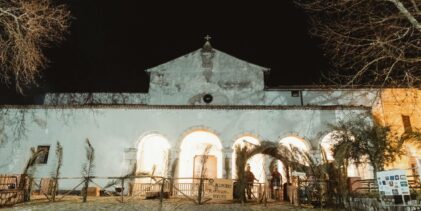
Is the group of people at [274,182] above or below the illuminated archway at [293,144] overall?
below

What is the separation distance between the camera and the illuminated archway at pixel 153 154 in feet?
64.1

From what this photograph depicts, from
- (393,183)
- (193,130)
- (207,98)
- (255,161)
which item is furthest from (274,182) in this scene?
(207,98)

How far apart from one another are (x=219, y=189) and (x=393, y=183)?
22.3 feet

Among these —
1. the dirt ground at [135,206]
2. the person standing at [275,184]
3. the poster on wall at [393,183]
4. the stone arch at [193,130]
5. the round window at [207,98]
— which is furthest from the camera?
the round window at [207,98]

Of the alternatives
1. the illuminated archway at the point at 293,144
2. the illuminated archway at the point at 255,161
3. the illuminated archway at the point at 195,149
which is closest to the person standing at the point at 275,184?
the illuminated archway at the point at 255,161

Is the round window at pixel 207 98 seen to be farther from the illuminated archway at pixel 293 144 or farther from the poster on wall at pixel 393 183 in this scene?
the poster on wall at pixel 393 183

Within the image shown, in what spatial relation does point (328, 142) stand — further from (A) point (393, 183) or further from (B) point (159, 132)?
(B) point (159, 132)

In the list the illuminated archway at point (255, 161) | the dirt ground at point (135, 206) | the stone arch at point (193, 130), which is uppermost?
the stone arch at point (193, 130)

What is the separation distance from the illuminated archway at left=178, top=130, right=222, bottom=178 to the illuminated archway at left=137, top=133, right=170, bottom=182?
1105 mm

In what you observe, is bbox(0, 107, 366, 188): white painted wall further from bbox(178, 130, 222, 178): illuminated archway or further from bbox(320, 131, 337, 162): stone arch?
bbox(178, 130, 222, 178): illuminated archway

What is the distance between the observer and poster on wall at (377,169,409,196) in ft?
32.3

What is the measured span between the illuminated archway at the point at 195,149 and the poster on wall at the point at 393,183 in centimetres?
1044

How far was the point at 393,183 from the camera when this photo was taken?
1009 centimetres

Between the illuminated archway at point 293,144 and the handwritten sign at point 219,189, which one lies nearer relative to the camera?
the handwritten sign at point 219,189
